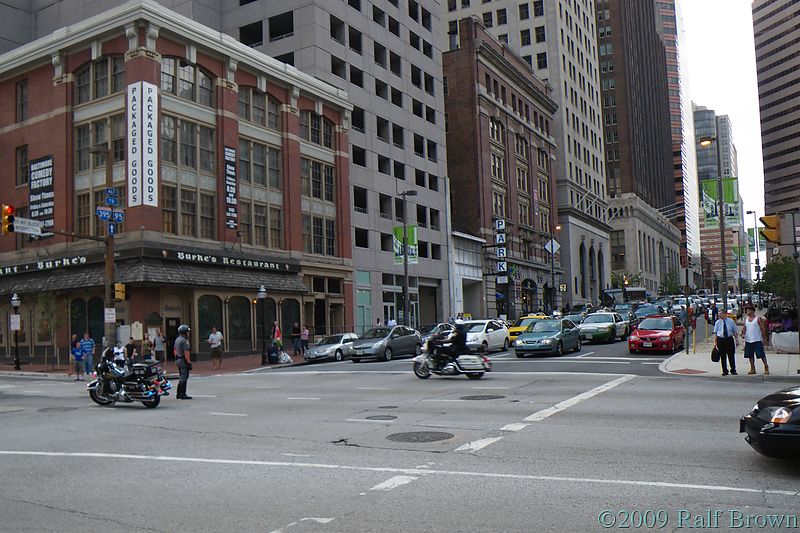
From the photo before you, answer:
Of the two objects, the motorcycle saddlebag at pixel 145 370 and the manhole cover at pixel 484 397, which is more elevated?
the motorcycle saddlebag at pixel 145 370

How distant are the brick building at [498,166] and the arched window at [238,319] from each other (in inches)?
1049

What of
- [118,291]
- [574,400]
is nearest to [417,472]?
[574,400]

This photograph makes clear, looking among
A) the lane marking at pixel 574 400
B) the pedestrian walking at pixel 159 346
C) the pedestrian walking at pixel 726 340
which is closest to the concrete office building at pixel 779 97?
the pedestrian walking at pixel 159 346

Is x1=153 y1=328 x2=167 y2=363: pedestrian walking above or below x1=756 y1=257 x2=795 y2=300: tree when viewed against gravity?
below

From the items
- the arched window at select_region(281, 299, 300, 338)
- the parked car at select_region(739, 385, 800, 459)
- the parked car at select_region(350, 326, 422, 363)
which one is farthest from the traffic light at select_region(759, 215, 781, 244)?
the arched window at select_region(281, 299, 300, 338)

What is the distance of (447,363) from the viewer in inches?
804

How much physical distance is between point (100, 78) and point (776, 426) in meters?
36.6

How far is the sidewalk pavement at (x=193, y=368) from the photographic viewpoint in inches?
1184

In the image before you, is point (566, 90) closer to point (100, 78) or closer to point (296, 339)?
point (296, 339)

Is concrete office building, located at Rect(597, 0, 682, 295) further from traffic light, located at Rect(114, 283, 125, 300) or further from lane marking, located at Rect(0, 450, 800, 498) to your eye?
lane marking, located at Rect(0, 450, 800, 498)

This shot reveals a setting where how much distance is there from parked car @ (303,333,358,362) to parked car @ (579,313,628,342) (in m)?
11.5

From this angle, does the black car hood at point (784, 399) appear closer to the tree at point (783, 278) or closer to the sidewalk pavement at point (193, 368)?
the sidewalk pavement at point (193, 368)

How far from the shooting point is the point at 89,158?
120 feet

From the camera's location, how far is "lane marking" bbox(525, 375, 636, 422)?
41.4ft
